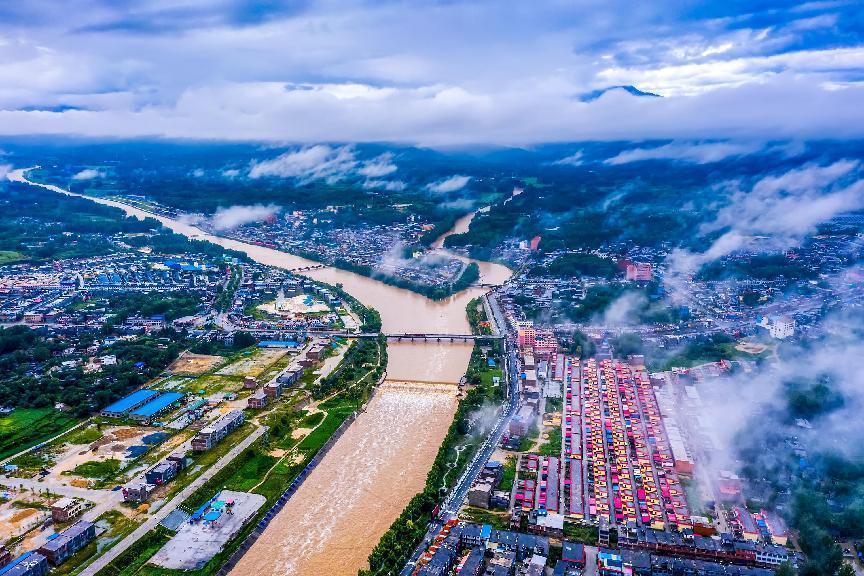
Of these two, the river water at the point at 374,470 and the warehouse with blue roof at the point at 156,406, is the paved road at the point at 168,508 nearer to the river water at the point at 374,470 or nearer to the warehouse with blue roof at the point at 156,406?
the river water at the point at 374,470

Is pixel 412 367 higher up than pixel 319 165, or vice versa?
pixel 319 165

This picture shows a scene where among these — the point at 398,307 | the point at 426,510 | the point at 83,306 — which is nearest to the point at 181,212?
the point at 83,306

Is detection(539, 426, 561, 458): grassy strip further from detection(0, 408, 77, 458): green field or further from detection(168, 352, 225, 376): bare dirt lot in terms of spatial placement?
detection(0, 408, 77, 458): green field

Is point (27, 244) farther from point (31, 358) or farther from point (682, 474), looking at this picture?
point (682, 474)

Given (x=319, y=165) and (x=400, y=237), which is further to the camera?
(x=319, y=165)

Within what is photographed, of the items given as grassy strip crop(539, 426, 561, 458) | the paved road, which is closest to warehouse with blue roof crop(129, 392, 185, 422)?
the paved road

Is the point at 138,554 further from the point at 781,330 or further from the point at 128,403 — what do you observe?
the point at 781,330

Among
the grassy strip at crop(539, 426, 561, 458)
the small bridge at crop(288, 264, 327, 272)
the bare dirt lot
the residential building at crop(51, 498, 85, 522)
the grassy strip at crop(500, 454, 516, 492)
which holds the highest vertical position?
the small bridge at crop(288, 264, 327, 272)
